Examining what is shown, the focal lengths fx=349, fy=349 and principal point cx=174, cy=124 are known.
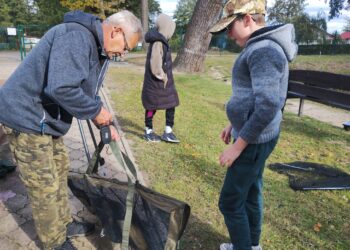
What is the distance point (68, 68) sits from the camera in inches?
79.8

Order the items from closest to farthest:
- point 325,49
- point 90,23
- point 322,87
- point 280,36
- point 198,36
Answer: point 280,36
point 90,23
point 322,87
point 198,36
point 325,49

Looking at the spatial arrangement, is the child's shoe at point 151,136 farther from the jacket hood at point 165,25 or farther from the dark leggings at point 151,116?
the jacket hood at point 165,25

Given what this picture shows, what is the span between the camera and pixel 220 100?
9.22m

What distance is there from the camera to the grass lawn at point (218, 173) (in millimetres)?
3239

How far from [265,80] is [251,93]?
18 centimetres

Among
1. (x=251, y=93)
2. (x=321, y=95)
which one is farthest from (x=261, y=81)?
(x=321, y=95)

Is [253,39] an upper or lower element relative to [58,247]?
upper

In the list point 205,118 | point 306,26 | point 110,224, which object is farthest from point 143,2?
point 306,26

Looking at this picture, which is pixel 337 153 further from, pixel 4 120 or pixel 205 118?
pixel 4 120

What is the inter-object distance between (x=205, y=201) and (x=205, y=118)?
351cm

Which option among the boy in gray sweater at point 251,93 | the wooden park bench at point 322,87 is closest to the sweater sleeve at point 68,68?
the boy in gray sweater at point 251,93

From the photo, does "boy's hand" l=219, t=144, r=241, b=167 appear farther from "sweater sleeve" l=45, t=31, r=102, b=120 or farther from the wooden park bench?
the wooden park bench

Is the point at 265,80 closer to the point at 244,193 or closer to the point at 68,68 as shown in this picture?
the point at 244,193

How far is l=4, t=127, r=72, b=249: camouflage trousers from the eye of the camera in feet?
7.79
